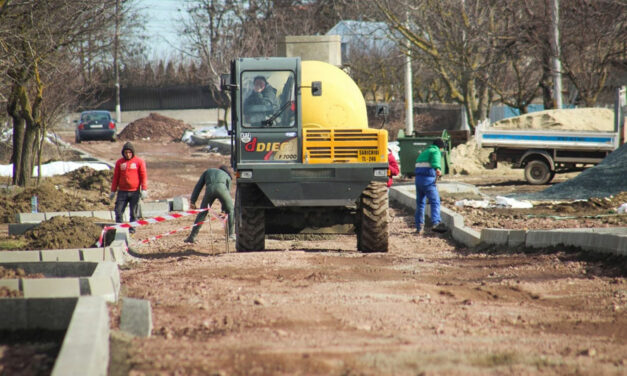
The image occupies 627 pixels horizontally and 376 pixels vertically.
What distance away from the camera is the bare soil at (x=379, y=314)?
206 inches

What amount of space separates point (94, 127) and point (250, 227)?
3513 centimetres

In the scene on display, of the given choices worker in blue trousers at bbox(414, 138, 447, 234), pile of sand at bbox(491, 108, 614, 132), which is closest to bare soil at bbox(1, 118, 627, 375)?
worker in blue trousers at bbox(414, 138, 447, 234)

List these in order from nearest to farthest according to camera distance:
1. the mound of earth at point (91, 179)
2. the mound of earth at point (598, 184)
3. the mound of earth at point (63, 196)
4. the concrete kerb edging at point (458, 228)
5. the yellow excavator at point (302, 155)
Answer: the yellow excavator at point (302, 155), the concrete kerb edging at point (458, 228), the mound of earth at point (63, 196), the mound of earth at point (598, 184), the mound of earth at point (91, 179)

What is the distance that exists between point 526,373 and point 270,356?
162cm

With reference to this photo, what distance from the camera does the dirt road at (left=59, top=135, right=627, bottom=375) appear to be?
5.23 metres

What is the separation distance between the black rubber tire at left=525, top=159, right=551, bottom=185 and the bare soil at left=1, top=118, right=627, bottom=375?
12.5 meters

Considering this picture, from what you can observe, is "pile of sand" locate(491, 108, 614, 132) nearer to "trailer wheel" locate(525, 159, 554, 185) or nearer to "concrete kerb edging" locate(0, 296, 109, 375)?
"trailer wheel" locate(525, 159, 554, 185)

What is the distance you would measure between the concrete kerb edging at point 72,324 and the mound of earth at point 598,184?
45.4 ft

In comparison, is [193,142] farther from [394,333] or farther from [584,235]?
[394,333]

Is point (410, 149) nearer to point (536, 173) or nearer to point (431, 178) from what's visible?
point (536, 173)

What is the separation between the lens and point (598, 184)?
18.7m

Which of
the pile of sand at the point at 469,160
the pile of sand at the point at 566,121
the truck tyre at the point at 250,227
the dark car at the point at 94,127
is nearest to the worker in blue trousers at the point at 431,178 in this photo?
the truck tyre at the point at 250,227

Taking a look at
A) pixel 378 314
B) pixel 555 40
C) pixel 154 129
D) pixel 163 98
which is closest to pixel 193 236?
pixel 378 314

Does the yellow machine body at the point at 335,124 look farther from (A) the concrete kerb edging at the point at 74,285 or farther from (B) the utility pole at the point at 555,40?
(B) the utility pole at the point at 555,40
